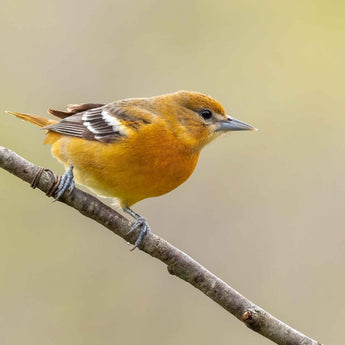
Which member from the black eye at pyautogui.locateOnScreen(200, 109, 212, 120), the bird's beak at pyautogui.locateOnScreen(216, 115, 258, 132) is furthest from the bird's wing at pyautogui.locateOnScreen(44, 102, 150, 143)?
the bird's beak at pyautogui.locateOnScreen(216, 115, 258, 132)

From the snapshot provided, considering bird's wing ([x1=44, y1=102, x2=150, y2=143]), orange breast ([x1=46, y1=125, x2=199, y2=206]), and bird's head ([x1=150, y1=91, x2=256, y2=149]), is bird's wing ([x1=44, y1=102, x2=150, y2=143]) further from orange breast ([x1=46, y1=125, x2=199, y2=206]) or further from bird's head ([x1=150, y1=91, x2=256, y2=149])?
bird's head ([x1=150, y1=91, x2=256, y2=149])

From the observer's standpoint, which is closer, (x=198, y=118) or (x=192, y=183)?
(x=198, y=118)

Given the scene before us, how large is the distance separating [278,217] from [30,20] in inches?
133

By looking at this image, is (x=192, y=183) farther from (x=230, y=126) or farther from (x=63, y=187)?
(x=63, y=187)

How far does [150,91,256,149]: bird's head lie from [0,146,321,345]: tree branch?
1.27 meters

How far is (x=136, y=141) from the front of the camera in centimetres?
475

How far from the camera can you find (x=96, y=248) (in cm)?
615

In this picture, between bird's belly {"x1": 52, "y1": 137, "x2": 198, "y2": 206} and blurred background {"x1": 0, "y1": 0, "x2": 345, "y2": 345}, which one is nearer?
bird's belly {"x1": 52, "y1": 137, "x2": 198, "y2": 206}

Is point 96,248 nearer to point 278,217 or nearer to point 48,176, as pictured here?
point 278,217

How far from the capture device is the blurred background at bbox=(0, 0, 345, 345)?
598cm

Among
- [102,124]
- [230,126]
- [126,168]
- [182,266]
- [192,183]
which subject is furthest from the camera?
[192,183]

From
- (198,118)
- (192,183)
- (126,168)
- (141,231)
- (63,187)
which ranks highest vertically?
(198,118)

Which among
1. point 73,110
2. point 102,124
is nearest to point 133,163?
point 102,124

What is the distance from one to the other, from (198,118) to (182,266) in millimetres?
1640
